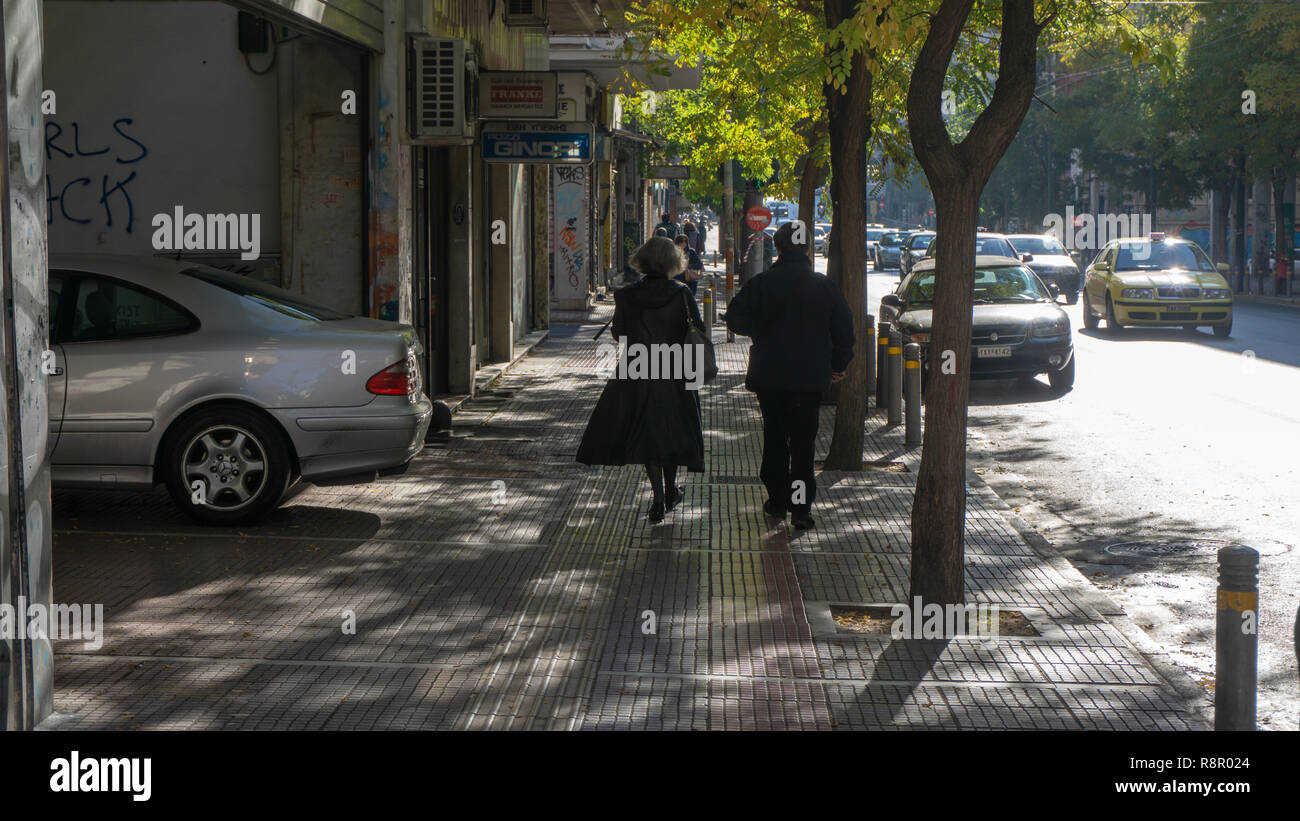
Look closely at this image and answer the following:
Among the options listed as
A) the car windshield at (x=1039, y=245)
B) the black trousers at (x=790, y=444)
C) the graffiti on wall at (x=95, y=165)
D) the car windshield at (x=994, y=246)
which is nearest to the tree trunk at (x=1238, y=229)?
the car windshield at (x=1039, y=245)

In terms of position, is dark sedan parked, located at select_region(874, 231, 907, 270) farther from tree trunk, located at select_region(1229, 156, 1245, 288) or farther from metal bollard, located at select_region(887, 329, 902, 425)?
metal bollard, located at select_region(887, 329, 902, 425)

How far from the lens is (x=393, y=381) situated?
9094 millimetres

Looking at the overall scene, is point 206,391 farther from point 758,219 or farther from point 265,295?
point 758,219

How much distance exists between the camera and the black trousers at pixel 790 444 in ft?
30.4

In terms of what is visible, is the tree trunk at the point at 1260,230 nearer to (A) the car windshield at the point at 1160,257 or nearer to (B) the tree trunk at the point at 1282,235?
(B) the tree trunk at the point at 1282,235

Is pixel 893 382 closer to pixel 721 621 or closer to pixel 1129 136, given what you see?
pixel 721 621

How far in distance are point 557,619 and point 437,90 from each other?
7.02 meters

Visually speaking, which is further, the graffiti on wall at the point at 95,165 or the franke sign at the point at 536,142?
the franke sign at the point at 536,142

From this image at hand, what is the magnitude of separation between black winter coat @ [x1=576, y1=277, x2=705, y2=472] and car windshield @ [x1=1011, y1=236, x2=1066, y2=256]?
87.1 ft

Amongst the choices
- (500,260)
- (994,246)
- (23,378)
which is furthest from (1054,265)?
(23,378)

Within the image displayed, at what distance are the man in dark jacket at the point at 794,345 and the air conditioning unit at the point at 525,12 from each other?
981cm

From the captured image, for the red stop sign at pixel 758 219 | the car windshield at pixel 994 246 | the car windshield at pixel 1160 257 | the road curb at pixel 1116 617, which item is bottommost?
the road curb at pixel 1116 617

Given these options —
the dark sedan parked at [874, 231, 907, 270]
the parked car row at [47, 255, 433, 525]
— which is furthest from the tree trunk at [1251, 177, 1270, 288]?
the parked car row at [47, 255, 433, 525]
